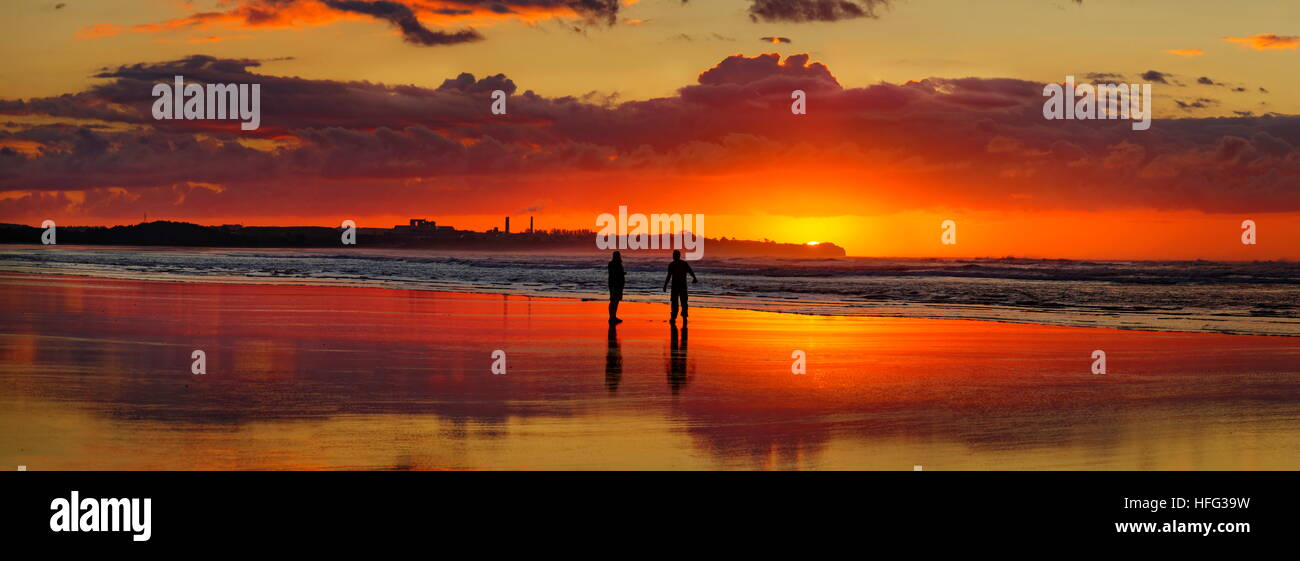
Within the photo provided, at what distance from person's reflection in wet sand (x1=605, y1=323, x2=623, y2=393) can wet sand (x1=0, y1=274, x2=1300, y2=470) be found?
0.06 metres

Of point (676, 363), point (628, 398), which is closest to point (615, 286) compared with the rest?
point (676, 363)

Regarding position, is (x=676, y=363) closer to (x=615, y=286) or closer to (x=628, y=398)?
(x=628, y=398)

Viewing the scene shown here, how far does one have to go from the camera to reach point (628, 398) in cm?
1234

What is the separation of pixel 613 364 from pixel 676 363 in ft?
3.13

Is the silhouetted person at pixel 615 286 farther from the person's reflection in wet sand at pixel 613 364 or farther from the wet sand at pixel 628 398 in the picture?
the person's reflection in wet sand at pixel 613 364

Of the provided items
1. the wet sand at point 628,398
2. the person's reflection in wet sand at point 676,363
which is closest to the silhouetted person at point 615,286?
the wet sand at point 628,398

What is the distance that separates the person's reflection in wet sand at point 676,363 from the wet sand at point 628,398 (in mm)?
72

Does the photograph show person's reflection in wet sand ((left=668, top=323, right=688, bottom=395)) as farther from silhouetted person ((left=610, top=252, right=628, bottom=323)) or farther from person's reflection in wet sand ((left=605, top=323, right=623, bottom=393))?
silhouetted person ((left=610, top=252, right=628, bottom=323))

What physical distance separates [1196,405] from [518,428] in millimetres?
7630

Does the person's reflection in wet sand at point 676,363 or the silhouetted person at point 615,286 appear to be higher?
Result: the silhouetted person at point 615,286

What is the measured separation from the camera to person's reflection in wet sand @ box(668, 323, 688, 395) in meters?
13.7

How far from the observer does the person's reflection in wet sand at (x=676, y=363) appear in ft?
45.0

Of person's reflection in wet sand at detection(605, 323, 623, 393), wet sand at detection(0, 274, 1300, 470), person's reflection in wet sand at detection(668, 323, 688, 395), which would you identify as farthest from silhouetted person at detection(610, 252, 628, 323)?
person's reflection in wet sand at detection(605, 323, 623, 393)
